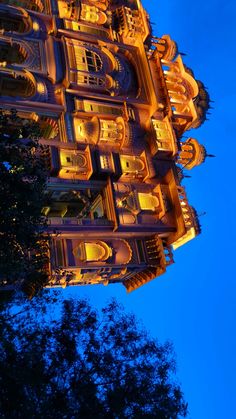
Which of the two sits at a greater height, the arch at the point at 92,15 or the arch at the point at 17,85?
the arch at the point at 92,15

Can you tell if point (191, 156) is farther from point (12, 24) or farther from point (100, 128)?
point (12, 24)

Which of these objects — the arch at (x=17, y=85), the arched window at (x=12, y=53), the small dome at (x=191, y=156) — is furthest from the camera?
the small dome at (x=191, y=156)

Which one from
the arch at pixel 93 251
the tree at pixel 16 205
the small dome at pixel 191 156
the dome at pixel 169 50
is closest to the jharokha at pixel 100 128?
the arch at pixel 93 251

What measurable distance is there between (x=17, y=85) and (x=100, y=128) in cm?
598

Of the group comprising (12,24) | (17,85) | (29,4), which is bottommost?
(17,85)

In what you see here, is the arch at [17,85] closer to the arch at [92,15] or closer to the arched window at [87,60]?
the arched window at [87,60]

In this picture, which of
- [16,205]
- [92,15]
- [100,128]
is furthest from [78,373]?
[92,15]

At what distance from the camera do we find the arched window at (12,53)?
27.5m

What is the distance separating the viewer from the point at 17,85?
28.8 m

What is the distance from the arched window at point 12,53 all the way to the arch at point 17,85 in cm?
126

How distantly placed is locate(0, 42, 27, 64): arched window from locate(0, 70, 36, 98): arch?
49.5 inches

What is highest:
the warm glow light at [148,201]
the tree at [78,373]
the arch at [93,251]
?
the warm glow light at [148,201]

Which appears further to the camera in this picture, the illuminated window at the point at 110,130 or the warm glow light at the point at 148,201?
the warm glow light at the point at 148,201

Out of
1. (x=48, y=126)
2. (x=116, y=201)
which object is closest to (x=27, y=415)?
(x=116, y=201)
